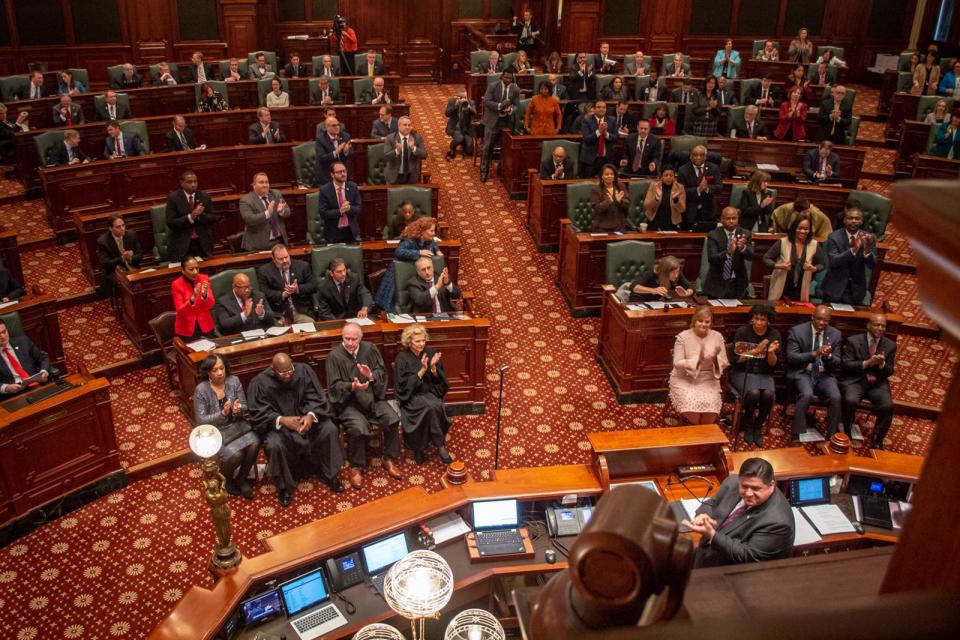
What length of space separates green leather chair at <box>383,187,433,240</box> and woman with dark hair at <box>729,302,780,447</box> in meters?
3.54

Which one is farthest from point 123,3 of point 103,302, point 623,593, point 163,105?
point 623,593

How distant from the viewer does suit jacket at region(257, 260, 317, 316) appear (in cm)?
745

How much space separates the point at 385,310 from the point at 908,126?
890 cm

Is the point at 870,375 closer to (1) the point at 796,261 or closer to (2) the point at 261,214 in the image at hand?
(1) the point at 796,261

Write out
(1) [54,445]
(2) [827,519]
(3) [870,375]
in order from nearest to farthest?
(2) [827,519]
(1) [54,445]
(3) [870,375]

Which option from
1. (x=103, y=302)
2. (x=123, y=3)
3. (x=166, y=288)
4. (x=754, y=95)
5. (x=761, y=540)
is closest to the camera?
(x=761, y=540)

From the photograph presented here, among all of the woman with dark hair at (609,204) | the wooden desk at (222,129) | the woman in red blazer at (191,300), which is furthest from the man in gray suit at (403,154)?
the woman in red blazer at (191,300)

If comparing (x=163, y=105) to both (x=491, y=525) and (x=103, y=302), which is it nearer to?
(x=103, y=302)

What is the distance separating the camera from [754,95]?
1367 cm

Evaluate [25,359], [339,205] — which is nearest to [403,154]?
[339,205]

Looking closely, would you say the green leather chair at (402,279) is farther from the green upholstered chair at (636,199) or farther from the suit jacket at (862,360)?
the suit jacket at (862,360)

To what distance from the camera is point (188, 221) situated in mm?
8312

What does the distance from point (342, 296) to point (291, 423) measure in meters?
1.69

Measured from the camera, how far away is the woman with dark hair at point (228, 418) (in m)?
6.14
